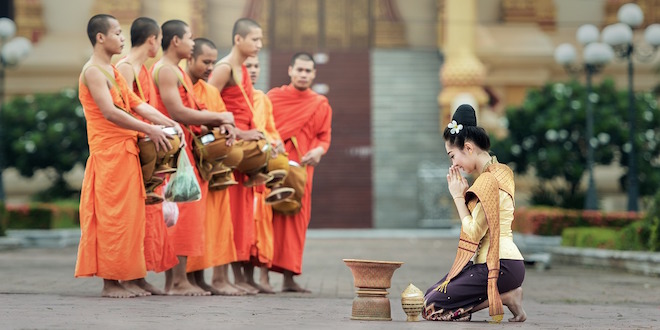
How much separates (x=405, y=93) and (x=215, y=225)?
61.3 ft

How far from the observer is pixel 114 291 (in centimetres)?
934

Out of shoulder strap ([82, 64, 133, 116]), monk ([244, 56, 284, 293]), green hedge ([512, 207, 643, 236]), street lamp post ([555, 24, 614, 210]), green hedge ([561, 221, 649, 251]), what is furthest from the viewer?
street lamp post ([555, 24, 614, 210])

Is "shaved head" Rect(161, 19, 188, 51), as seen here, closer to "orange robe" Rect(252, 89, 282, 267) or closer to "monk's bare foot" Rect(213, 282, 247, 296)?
"orange robe" Rect(252, 89, 282, 267)

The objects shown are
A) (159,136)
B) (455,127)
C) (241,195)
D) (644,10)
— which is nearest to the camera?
(455,127)

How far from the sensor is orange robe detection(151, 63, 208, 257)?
9719 mm

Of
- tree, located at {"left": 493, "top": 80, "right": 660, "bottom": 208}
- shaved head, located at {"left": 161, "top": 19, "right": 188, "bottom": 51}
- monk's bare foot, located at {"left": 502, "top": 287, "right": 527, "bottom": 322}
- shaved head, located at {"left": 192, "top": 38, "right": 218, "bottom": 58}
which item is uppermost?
shaved head, located at {"left": 161, "top": 19, "right": 188, "bottom": 51}

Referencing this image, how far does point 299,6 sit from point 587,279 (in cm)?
1943

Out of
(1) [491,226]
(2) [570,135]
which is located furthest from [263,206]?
(2) [570,135]

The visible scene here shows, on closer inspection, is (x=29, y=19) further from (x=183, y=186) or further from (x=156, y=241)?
(x=183, y=186)

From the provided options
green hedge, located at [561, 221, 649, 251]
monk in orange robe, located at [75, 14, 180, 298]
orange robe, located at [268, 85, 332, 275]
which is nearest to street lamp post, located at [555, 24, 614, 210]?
green hedge, located at [561, 221, 649, 251]

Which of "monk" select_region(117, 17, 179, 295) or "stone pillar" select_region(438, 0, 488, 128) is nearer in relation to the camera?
"monk" select_region(117, 17, 179, 295)

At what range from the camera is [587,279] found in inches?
540

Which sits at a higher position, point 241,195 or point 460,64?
point 460,64

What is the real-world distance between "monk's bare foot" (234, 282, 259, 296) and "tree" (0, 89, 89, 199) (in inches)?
550
